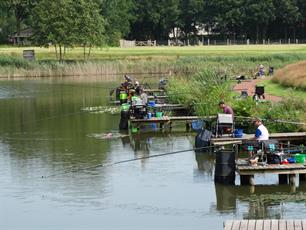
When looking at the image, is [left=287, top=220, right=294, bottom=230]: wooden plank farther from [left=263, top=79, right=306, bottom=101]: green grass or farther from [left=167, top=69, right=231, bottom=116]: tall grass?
[left=263, top=79, right=306, bottom=101]: green grass

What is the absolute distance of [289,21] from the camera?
448 ft

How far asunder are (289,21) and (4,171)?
111100 mm

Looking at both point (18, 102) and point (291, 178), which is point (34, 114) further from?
point (291, 178)

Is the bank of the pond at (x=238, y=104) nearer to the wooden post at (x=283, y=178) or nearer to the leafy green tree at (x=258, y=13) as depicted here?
the wooden post at (x=283, y=178)

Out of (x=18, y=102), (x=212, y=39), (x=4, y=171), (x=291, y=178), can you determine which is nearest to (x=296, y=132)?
(x=291, y=178)

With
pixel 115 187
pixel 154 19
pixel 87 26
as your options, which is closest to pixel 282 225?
pixel 115 187

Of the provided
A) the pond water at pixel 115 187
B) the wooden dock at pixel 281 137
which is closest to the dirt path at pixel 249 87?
the pond water at pixel 115 187

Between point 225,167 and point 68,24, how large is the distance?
70.7 meters

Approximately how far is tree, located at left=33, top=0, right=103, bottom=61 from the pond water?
172ft

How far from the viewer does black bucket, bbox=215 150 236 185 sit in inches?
997

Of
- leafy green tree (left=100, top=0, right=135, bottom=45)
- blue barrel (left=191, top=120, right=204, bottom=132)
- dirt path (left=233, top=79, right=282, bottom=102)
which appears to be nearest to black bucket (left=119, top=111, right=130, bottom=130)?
blue barrel (left=191, top=120, right=204, bottom=132)

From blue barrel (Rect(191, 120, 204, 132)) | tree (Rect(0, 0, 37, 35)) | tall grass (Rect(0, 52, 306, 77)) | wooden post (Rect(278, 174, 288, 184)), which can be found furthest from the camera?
tree (Rect(0, 0, 37, 35))

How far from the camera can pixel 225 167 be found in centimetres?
2573

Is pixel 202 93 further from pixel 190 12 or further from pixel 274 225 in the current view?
pixel 190 12
